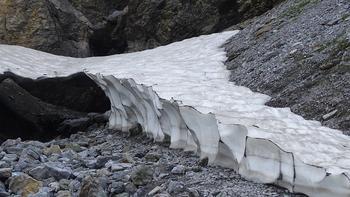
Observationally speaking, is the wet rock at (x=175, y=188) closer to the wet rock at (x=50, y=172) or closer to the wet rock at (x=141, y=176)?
the wet rock at (x=141, y=176)

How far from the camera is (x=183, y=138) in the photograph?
657cm

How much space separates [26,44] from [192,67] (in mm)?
7342

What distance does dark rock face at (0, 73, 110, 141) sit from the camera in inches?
425

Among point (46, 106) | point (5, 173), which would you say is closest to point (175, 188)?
point (5, 173)

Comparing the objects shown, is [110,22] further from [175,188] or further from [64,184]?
[175,188]

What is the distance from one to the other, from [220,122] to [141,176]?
40.7 inches

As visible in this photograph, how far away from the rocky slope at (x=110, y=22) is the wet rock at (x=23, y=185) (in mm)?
10475

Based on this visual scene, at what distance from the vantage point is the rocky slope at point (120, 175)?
4.83m

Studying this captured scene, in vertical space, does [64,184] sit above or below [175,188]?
below

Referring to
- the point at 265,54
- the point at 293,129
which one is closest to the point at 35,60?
the point at 265,54

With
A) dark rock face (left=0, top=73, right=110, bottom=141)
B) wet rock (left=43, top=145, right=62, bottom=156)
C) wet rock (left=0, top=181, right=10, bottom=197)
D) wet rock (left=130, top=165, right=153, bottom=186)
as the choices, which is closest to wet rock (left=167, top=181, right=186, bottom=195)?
wet rock (left=130, top=165, right=153, bottom=186)

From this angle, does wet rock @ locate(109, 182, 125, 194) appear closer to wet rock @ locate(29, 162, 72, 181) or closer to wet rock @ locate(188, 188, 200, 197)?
wet rock @ locate(188, 188, 200, 197)

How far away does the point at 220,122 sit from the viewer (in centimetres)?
543

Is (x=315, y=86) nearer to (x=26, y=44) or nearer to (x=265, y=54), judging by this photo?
(x=265, y=54)
